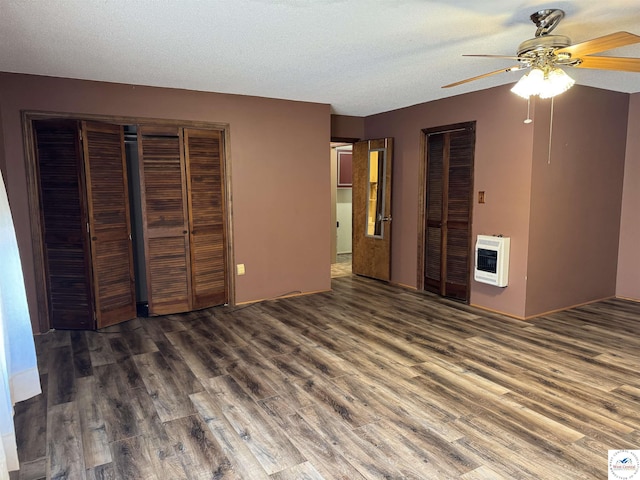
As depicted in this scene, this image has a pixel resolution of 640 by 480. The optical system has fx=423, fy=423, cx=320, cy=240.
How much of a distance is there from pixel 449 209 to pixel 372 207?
4.29 ft

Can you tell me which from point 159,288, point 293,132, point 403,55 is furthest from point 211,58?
point 159,288

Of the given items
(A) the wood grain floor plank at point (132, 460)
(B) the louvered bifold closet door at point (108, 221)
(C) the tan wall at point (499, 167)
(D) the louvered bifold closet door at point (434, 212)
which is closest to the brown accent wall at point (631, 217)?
(C) the tan wall at point (499, 167)

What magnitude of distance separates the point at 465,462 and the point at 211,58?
318 centimetres

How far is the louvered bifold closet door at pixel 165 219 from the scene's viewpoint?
4.25 meters

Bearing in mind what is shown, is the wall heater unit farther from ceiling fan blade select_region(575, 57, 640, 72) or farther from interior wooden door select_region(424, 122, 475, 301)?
ceiling fan blade select_region(575, 57, 640, 72)

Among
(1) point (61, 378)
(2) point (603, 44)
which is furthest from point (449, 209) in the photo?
(1) point (61, 378)

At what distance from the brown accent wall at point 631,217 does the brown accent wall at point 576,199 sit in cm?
7

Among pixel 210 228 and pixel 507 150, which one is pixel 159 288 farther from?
A: pixel 507 150

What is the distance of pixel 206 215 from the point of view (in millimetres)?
4594

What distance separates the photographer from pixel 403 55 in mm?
3229

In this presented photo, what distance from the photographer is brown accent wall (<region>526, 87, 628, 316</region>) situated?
13.8ft

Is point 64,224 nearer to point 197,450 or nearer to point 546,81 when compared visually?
point 197,450

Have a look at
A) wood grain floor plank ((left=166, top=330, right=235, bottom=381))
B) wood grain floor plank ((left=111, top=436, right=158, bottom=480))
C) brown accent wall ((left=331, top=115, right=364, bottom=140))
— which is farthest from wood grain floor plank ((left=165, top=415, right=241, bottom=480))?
brown accent wall ((left=331, top=115, right=364, bottom=140))

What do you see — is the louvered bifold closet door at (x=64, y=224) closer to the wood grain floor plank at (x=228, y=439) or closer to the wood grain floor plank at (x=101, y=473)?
the wood grain floor plank at (x=228, y=439)
